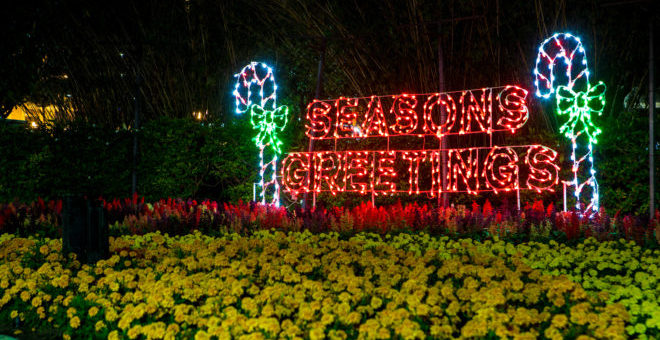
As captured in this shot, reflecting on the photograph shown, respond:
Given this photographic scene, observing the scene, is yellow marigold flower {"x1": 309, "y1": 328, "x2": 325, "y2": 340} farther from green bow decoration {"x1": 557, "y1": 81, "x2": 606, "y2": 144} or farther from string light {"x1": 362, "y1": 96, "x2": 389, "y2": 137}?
string light {"x1": 362, "y1": 96, "x2": 389, "y2": 137}

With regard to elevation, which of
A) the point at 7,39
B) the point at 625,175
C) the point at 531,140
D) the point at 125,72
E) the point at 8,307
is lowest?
the point at 8,307

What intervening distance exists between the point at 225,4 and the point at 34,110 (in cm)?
1251

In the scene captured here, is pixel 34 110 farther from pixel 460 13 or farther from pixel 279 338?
pixel 279 338

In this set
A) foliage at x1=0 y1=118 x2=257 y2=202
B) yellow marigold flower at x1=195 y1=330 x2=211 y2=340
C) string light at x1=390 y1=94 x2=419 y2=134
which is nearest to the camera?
yellow marigold flower at x1=195 y1=330 x2=211 y2=340

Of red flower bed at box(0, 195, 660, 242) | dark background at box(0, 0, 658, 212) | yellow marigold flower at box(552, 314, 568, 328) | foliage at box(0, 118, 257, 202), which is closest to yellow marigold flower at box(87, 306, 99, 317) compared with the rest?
yellow marigold flower at box(552, 314, 568, 328)

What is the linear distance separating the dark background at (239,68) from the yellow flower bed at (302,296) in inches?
150

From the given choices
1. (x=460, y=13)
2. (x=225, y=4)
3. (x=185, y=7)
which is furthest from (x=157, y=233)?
(x=185, y=7)

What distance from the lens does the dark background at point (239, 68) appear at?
28.5ft

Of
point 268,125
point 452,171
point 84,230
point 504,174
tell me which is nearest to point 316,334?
point 84,230

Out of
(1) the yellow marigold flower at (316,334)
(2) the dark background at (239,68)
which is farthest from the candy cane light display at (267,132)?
(1) the yellow marigold flower at (316,334)

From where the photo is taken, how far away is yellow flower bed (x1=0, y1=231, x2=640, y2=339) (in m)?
3.49

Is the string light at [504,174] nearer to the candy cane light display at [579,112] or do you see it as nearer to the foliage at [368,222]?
the candy cane light display at [579,112]

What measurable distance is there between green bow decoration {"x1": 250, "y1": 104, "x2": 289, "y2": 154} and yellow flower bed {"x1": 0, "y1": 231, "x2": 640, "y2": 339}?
5219mm

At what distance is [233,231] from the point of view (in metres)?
7.65
